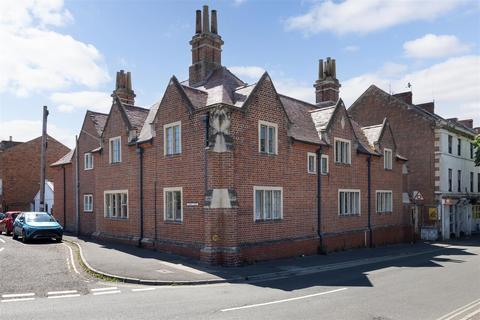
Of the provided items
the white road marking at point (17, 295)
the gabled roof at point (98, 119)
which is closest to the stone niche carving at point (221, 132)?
the white road marking at point (17, 295)

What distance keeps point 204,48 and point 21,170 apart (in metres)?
34.1

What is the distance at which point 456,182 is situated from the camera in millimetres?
35281

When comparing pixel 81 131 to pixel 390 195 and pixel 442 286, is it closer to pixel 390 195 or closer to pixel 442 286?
pixel 390 195

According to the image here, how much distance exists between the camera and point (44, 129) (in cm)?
2544

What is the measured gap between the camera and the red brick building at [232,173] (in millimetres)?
16797

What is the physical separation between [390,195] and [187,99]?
17750 millimetres

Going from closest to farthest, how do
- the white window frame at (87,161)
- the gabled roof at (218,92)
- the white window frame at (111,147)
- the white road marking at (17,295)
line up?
the white road marking at (17,295), the gabled roof at (218,92), the white window frame at (111,147), the white window frame at (87,161)

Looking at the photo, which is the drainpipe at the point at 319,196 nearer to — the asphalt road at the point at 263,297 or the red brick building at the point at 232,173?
the red brick building at the point at 232,173

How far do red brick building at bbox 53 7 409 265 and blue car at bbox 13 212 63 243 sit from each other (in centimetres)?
276

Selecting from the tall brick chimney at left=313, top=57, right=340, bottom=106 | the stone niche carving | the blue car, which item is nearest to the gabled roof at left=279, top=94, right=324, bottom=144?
the stone niche carving

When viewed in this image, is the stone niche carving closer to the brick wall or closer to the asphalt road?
the asphalt road

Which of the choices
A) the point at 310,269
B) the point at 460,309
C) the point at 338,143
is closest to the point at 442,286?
the point at 460,309

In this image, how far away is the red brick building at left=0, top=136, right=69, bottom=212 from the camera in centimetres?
4503

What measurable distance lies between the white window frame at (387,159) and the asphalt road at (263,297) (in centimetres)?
1212
